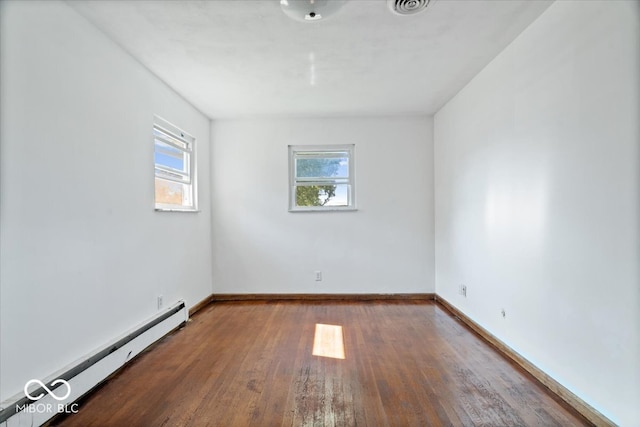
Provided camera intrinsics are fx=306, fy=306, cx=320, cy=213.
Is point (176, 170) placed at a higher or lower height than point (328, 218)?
higher

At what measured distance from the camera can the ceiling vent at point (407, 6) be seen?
185cm

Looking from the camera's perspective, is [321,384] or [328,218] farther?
[328,218]

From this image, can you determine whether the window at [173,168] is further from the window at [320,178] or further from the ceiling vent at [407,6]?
the ceiling vent at [407,6]

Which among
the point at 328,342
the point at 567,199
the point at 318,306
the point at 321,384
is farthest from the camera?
the point at 318,306

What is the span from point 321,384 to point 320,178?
276cm

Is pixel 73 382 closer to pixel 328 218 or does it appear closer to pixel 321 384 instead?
pixel 321 384

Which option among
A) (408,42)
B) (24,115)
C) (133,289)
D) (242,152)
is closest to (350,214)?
(242,152)

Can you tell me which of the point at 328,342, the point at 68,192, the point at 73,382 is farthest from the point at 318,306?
the point at 68,192

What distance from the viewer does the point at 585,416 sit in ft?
5.51

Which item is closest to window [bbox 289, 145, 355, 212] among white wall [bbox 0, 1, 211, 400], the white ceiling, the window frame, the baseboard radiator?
the white ceiling

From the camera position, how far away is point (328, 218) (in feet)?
13.7

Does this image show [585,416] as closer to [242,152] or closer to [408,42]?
[408,42]

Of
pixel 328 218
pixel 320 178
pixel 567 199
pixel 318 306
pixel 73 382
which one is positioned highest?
pixel 320 178

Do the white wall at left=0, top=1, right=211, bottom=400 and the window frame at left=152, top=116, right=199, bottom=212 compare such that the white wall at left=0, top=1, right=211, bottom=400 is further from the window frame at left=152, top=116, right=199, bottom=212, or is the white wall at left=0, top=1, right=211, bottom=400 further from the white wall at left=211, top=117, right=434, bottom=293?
the white wall at left=211, top=117, right=434, bottom=293
